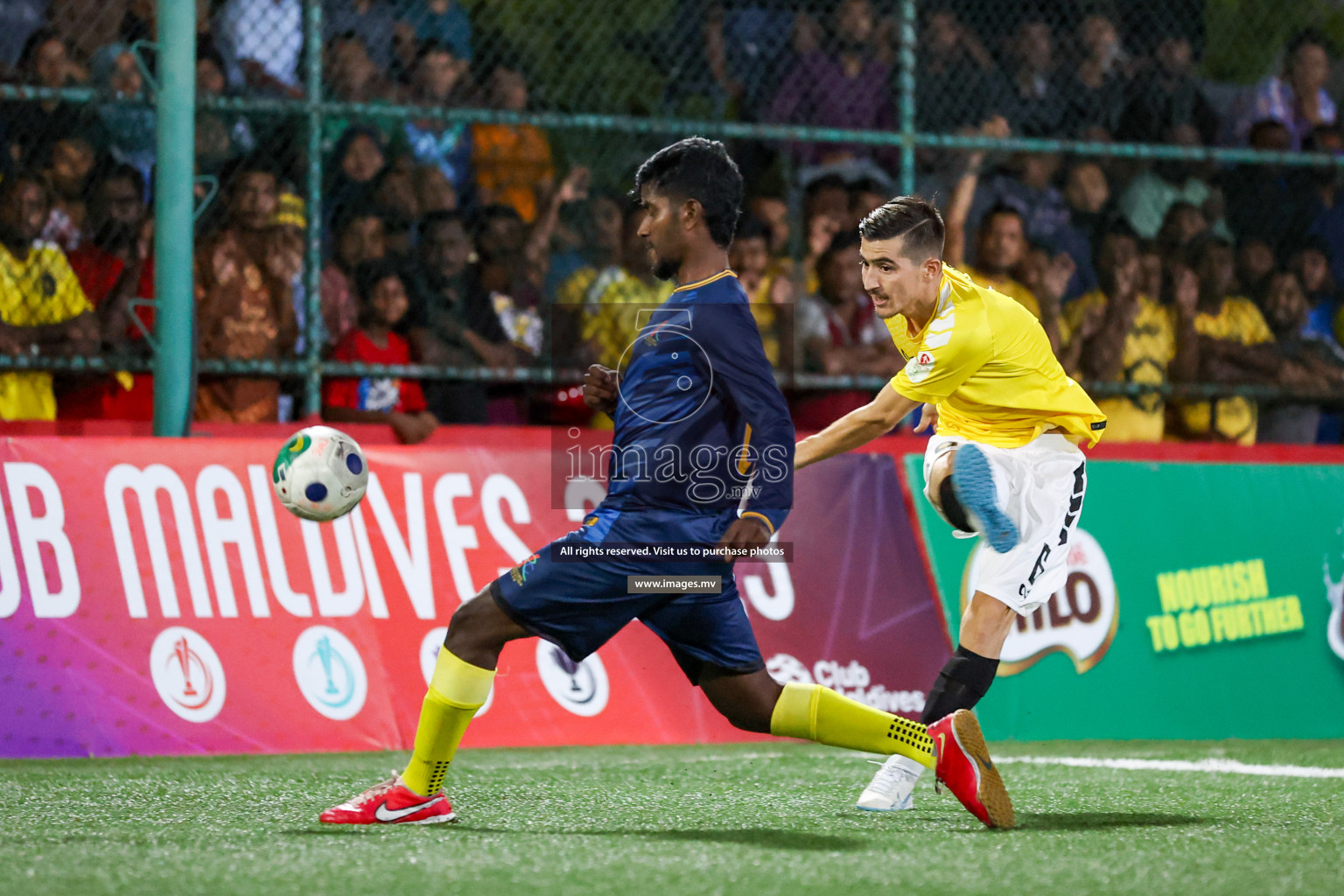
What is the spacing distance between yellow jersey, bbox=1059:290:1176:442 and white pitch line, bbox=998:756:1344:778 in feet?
9.27

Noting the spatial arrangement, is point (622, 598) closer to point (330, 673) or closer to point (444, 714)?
point (444, 714)

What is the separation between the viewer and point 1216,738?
7977 mm

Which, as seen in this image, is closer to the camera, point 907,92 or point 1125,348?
point 907,92

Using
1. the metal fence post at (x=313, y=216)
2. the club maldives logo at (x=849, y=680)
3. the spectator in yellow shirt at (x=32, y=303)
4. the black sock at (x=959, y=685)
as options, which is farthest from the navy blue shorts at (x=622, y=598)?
the spectator in yellow shirt at (x=32, y=303)

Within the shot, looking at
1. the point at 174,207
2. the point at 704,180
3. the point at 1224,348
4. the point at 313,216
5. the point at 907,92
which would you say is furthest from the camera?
the point at 1224,348

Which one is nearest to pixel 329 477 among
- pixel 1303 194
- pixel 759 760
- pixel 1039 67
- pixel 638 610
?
pixel 638 610

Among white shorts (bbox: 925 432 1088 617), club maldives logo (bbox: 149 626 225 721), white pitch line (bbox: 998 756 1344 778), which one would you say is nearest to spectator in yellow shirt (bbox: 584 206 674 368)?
club maldives logo (bbox: 149 626 225 721)

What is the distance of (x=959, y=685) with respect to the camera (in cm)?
530

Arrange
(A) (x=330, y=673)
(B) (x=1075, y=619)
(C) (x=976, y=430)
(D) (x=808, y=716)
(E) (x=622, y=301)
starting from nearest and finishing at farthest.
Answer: (D) (x=808, y=716)
(C) (x=976, y=430)
(A) (x=330, y=673)
(B) (x=1075, y=619)
(E) (x=622, y=301)

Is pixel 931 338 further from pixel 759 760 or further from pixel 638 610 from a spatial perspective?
pixel 759 760

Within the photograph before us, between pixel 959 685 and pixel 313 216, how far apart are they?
166 inches

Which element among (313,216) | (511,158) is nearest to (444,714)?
(313,216)

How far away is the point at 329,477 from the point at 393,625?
6.31 feet

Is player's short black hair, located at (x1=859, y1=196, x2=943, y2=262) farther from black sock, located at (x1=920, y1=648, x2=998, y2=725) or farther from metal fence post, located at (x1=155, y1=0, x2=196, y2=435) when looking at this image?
metal fence post, located at (x1=155, y1=0, x2=196, y2=435)
